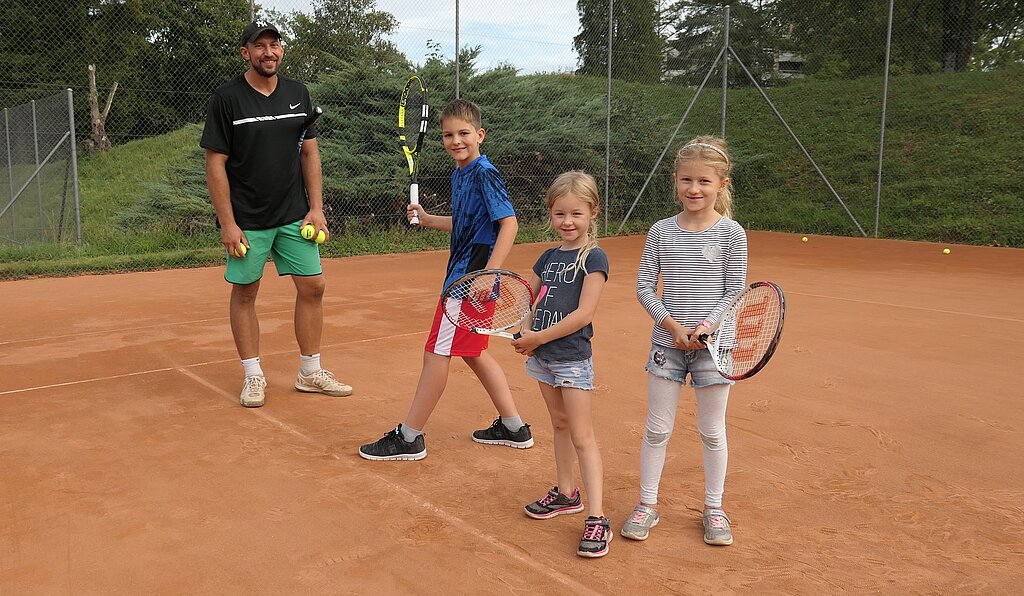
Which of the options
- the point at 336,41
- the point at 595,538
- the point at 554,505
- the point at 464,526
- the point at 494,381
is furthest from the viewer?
the point at 336,41

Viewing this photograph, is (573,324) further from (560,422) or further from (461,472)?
(461,472)

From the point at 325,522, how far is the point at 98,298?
17.5ft

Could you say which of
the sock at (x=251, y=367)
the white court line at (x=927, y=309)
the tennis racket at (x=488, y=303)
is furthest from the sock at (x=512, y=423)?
the white court line at (x=927, y=309)

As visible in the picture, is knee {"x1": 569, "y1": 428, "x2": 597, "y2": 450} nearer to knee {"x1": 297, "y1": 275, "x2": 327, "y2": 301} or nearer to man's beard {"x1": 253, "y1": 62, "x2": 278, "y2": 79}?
knee {"x1": 297, "y1": 275, "x2": 327, "y2": 301}

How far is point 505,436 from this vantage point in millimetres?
3781

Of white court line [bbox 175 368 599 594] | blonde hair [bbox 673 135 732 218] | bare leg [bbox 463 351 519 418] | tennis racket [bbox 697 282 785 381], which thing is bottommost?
white court line [bbox 175 368 599 594]

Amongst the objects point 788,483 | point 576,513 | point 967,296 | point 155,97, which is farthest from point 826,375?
point 155,97

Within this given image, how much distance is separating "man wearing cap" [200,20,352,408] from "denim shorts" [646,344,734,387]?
7.07 feet

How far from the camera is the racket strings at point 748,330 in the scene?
2.65 m

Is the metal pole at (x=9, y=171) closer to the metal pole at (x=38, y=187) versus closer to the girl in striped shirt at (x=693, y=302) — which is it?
the metal pole at (x=38, y=187)

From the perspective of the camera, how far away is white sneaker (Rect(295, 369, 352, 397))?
4480mm

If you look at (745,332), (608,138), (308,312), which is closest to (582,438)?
(745,332)

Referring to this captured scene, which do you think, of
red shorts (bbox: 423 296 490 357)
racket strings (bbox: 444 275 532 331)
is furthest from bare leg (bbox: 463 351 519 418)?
racket strings (bbox: 444 275 532 331)

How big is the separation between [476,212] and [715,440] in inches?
52.5
